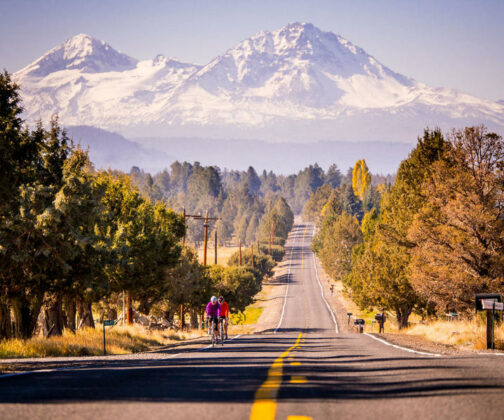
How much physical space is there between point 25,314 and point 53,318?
350 cm

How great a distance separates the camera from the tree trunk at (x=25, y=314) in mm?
26703

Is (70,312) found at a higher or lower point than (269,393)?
lower

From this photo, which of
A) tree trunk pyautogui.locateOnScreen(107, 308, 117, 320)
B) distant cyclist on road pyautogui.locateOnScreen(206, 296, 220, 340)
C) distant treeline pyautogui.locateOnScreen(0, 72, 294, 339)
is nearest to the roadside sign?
distant cyclist on road pyautogui.locateOnScreen(206, 296, 220, 340)

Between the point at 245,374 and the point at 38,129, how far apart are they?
21.4 metres

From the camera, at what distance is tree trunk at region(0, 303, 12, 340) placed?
27.0 m

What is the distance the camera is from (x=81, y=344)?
76.2ft

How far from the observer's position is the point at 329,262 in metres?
131

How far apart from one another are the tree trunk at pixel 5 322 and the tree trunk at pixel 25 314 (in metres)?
0.37

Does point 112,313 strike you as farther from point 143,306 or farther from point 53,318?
point 53,318

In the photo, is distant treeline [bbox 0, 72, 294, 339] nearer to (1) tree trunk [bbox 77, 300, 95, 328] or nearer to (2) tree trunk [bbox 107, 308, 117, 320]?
(1) tree trunk [bbox 77, 300, 95, 328]

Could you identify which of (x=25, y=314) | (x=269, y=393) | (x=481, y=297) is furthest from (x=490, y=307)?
(x=25, y=314)

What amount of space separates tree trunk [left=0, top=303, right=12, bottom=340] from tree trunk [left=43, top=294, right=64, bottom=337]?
3002 mm

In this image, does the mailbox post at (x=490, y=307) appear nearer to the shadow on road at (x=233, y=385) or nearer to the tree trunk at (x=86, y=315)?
the shadow on road at (x=233, y=385)

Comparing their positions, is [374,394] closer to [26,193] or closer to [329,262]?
[26,193]
